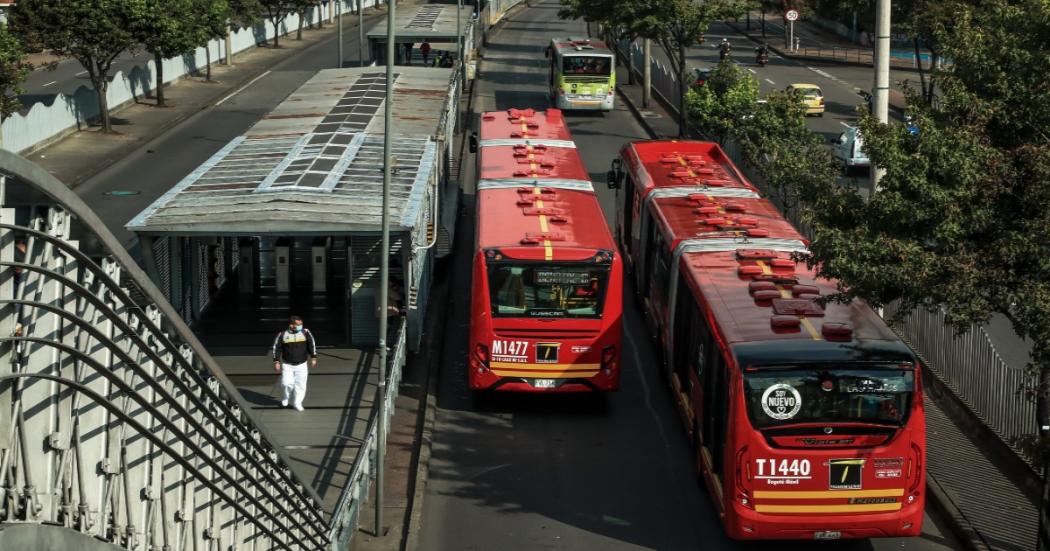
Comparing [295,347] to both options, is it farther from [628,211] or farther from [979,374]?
[628,211]

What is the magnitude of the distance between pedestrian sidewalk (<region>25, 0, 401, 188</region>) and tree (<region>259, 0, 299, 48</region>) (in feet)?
8.14

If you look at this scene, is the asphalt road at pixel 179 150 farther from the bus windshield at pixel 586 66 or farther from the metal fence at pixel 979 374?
the metal fence at pixel 979 374

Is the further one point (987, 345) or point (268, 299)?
point (268, 299)

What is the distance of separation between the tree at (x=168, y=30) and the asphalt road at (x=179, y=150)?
275 centimetres

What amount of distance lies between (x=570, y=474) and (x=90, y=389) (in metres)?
13.4

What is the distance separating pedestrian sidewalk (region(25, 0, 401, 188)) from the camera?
43469mm

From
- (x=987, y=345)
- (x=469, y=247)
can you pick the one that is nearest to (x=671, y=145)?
(x=469, y=247)

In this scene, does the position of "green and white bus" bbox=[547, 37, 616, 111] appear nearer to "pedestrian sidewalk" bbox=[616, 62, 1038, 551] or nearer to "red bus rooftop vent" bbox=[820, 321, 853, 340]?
"pedestrian sidewalk" bbox=[616, 62, 1038, 551]

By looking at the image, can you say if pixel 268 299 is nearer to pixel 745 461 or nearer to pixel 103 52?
pixel 745 461

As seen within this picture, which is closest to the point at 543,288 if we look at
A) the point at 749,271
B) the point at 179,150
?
the point at 749,271

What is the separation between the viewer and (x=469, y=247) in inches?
1383

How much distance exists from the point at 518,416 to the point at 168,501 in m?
13.9

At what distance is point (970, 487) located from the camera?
1956 cm

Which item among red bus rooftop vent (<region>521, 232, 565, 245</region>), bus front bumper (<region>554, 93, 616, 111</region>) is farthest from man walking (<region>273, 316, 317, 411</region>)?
bus front bumper (<region>554, 93, 616, 111</region>)
